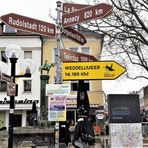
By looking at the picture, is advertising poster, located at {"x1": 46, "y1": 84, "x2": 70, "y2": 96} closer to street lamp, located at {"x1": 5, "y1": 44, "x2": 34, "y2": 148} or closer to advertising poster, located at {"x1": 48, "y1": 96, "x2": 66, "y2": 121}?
advertising poster, located at {"x1": 48, "y1": 96, "x2": 66, "y2": 121}

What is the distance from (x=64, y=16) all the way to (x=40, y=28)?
602 mm

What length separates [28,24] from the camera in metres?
7.85

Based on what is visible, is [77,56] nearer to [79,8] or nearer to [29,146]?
[79,8]

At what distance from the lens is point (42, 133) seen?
1759cm

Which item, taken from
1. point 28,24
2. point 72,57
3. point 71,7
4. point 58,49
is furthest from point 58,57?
point 71,7

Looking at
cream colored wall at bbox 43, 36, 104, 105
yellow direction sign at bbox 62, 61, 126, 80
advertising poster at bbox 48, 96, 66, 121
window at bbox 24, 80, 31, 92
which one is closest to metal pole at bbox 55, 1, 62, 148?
yellow direction sign at bbox 62, 61, 126, 80

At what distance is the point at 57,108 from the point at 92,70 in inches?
46.4

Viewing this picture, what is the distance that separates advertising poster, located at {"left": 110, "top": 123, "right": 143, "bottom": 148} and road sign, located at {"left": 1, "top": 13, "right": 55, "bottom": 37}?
3071 mm

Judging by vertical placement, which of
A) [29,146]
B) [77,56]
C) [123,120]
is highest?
[77,56]

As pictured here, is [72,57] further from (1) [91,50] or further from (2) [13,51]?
(1) [91,50]

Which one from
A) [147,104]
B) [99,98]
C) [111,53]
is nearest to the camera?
[111,53]

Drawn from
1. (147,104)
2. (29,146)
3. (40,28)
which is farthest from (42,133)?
(147,104)

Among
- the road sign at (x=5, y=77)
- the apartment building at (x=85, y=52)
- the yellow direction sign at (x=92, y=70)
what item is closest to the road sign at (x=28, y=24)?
the yellow direction sign at (x=92, y=70)

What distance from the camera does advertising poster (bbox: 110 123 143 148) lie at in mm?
9328
